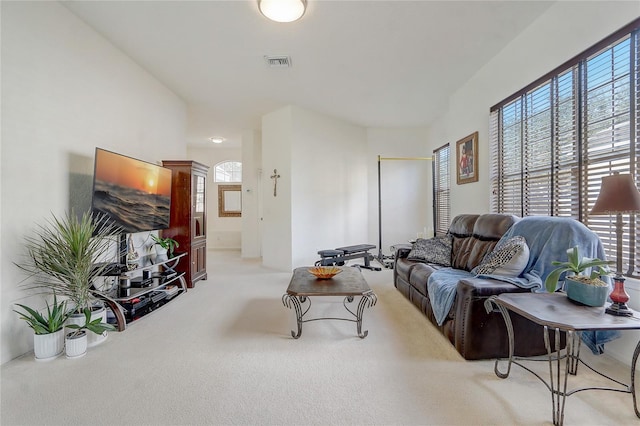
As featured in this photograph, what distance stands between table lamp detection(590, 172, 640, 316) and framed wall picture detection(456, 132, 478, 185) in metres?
2.31

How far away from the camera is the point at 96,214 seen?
2643 mm

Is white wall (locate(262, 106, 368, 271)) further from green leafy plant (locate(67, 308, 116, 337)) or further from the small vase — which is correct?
the small vase

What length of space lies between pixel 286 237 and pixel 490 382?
3849 millimetres

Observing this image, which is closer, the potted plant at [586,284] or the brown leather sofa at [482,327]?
the potted plant at [586,284]

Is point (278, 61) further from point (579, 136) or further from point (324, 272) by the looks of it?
point (579, 136)

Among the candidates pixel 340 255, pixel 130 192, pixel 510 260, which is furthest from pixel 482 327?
pixel 130 192

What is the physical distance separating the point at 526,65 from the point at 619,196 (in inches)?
78.9

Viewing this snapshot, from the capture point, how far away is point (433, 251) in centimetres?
358

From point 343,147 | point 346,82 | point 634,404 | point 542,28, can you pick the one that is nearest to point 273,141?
point 343,147

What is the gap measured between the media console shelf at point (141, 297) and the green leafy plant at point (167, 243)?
0.54ft

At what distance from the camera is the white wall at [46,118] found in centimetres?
212

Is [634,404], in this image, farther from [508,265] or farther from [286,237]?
[286,237]

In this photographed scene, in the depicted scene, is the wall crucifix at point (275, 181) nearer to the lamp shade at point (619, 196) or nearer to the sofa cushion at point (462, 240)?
the sofa cushion at point (462, 240)

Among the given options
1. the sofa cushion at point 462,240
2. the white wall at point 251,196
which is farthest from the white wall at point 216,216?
the sofa cushion at point 462,240
